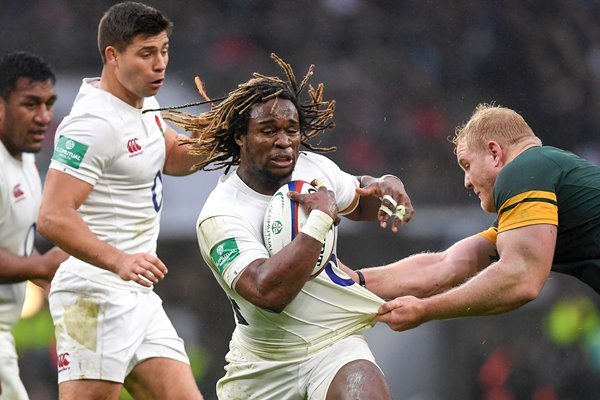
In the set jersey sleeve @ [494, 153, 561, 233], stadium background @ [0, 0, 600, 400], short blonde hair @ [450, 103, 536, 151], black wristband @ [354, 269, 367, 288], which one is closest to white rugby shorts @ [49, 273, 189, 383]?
black wristband @ [354, 269, 367, 288]

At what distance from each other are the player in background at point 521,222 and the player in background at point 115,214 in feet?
5.23

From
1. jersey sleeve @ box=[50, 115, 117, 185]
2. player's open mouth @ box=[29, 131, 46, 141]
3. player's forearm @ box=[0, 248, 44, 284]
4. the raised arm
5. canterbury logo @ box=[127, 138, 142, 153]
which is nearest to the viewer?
the raised arm

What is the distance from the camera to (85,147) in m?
5.64

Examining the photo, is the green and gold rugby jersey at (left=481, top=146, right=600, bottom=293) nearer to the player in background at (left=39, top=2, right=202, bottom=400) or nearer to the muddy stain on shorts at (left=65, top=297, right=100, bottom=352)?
the player in background at (left=39, top=2, right=202, bottom=400)

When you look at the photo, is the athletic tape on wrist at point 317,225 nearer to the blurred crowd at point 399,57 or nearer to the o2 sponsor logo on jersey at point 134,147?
the o2 sponsor logo on jersey at point 134,147

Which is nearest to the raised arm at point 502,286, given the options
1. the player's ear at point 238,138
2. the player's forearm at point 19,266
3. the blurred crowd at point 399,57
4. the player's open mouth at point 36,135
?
the player's ear at point 238,138

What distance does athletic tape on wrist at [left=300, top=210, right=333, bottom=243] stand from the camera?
4.50 m

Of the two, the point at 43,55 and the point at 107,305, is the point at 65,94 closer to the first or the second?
the point at 43,55

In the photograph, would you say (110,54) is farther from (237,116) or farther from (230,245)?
(230,245)

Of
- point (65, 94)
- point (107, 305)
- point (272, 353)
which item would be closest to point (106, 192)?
point (107, 305)

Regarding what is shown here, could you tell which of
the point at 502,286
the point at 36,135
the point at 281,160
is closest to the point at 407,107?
the point at 36,135

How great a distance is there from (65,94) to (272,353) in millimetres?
4907

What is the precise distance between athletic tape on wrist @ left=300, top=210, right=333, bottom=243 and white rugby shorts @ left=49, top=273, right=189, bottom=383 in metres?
1.64

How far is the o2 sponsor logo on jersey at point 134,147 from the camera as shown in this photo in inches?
230
